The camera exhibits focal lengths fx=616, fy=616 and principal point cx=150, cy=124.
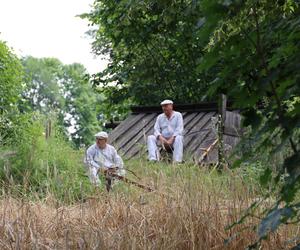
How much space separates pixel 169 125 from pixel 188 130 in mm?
1606

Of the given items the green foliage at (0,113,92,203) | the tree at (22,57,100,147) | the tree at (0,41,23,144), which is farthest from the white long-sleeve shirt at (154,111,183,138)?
the tree at (22,57,100,147)

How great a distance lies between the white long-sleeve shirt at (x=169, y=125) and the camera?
10.5 meters

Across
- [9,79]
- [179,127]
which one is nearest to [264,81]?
[179,127]

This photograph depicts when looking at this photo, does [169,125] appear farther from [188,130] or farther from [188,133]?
[188,130]

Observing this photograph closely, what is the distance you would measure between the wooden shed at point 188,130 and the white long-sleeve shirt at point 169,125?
1.17 ft

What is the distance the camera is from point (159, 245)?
11.3 feet

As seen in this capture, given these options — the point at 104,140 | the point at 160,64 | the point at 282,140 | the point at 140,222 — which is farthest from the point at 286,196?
the point at 160,64

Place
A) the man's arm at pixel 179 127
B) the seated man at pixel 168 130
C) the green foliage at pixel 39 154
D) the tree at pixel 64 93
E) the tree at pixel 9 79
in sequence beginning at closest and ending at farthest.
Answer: the green foliage at pixel 39 154
the seated man at pixel 168 130
the man's arm at pixel 179 127
the tree at pixel 9 79
the tree at pixel 64 93

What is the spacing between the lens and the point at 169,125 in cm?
1054

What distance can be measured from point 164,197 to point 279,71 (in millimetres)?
2333

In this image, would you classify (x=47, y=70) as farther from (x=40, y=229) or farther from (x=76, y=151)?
(x=40, y=229)

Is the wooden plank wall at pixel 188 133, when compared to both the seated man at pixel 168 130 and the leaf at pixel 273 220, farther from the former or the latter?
the leaf at pixel 273 220

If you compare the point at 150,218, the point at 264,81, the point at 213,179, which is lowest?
the point at 150,218

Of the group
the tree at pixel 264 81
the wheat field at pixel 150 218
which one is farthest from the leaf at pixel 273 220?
the wheat field at pixel 150 218
